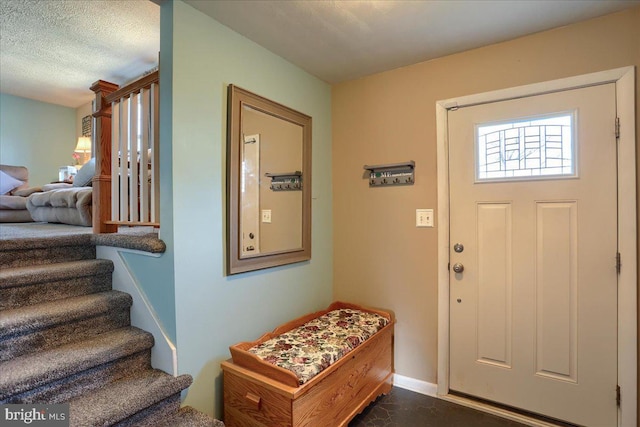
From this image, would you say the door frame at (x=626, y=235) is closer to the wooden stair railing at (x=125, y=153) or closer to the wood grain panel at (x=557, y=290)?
the wood grain panel at (x=557, y=290)

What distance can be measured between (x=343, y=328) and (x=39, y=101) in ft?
17.7

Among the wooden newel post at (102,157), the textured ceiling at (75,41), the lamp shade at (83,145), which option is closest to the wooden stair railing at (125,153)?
the wooden newel post at (102,157)

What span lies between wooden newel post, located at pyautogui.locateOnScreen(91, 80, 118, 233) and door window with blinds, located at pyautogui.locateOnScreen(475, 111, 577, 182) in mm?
2414

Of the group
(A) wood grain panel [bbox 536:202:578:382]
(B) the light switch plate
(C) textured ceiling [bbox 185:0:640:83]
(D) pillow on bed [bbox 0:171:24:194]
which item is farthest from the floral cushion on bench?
(D) pillow on bed [bbox 0:171:24:194]

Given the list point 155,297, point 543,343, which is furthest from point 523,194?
point 155,297

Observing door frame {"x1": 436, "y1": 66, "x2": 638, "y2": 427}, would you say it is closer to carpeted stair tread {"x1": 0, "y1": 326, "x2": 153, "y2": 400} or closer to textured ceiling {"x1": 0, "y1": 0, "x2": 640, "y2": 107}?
textured ceiling {"x1": 0, "y1": 0, "x2": 640, "y2": 107}

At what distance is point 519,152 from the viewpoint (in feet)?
6.30

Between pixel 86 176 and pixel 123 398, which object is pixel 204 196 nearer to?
pixel 123 398

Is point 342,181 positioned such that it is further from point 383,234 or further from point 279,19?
point 279,19

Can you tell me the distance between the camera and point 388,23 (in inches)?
69.6

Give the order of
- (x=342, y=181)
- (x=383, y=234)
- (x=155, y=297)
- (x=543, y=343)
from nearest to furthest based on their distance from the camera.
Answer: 1. (x=155, y=297)
2. (x=543, y=343)
3. (x=383, y=234)
4. (x=342, y=181)

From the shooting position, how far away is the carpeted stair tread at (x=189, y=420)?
1410mm

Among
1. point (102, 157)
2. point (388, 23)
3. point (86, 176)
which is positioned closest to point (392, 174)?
point (388, 23)

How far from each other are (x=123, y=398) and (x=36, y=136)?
5083 millimetres
